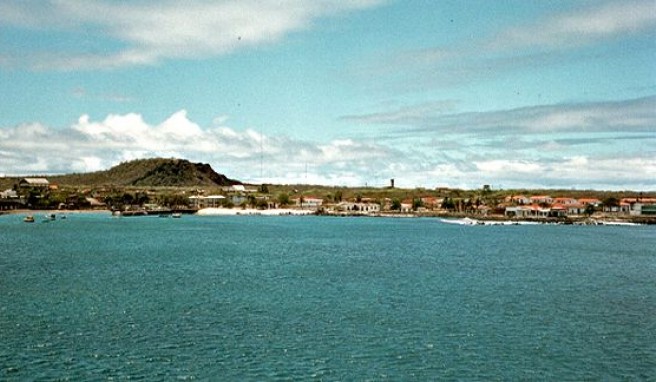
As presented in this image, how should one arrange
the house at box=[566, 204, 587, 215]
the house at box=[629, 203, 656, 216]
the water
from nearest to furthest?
the water, the house at box=[629, 203, 656, 216], the house at box=[566, 204, 587, 215]

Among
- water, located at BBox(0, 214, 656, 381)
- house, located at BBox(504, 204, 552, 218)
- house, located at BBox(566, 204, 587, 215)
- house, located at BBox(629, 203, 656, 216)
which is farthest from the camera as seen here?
house, located at BBox(566, 204, 587, 215)

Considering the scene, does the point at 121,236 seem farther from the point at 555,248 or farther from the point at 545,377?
the point at 545,377

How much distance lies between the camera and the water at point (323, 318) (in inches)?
1048

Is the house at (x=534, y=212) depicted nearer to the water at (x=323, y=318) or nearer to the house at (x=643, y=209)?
the house at (x=643, y=209)

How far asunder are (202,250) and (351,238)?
106 feet

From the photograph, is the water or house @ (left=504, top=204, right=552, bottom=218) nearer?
the water

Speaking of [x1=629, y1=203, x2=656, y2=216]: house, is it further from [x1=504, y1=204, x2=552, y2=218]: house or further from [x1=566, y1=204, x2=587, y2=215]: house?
[x1=504, y1=204, x2=552, y2=218]: house

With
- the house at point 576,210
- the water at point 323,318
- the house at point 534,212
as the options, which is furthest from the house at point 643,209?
the water at point 323,318

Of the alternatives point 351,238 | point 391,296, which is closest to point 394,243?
point 351,238

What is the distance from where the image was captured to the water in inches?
1048

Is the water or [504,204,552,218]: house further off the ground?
[504,204,552,218]: house

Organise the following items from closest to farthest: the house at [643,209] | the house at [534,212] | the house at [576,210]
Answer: the house at [643,209], the house at [534,212], the house at [576,210]

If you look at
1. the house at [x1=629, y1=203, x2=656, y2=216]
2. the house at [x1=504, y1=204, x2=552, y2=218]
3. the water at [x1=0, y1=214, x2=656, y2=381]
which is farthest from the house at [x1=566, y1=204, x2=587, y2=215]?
the water at [x1=0, y1=214, x2=656, y2=381]

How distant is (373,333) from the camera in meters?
32.4
